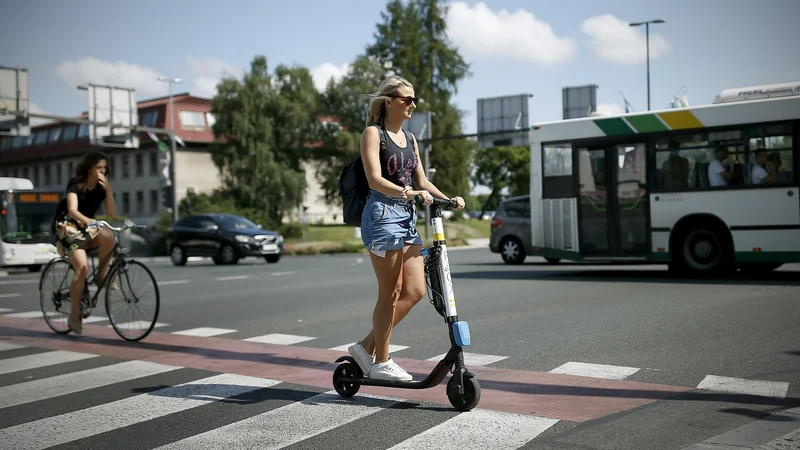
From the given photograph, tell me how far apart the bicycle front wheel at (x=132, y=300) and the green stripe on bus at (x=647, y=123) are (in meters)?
10.1

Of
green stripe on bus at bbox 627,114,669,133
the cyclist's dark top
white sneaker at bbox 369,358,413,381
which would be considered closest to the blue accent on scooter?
white sneaker at bbox 369,358,413,381

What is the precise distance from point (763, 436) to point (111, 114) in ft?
103

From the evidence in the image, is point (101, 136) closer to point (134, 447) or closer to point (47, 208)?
point (47, 208)

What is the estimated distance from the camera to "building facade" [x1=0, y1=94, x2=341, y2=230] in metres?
71.6

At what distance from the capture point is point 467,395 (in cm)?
499

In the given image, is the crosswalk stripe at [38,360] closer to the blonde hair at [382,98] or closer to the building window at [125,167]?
the blonde hair at [382,98]

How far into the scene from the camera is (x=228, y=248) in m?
27.2

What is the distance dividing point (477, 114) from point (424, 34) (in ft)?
75.0

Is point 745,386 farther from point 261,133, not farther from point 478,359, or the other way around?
point 261,133

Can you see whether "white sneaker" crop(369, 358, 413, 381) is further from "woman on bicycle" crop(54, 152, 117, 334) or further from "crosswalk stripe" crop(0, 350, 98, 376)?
"woman on bicycle" crop(54, 152, 117, 334)

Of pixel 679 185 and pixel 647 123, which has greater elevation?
pixel 647 123

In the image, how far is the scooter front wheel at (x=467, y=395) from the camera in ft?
16.4

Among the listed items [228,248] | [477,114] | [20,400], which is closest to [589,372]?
[20,400]

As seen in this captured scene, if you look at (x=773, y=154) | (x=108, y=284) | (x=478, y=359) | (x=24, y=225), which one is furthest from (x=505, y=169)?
(x=478, y=359)
